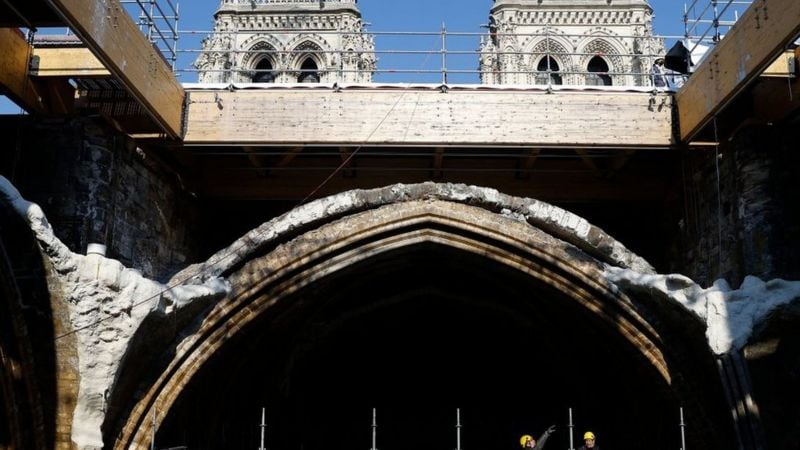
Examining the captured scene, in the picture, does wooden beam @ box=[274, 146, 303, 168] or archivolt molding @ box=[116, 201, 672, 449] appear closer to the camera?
archivolt molding @ box=[116, 201, 672, 449]

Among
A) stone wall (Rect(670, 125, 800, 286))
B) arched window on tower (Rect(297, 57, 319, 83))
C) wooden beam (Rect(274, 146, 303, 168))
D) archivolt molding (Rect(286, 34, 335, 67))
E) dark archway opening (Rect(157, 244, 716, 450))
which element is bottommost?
dark archway opening (Rect(157, 244, 716, 450))

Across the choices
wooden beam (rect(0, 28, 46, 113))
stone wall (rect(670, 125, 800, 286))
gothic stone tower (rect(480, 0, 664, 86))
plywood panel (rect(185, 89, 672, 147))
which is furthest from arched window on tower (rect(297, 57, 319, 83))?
stone wall (rect(670, 125, 800, 286))

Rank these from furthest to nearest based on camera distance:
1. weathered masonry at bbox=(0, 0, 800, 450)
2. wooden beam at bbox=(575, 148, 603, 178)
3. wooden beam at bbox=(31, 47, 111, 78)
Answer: wooden beam at bbox=(575, 148, 603, 178) < wooden beam at bbox=(31, 47, 111, 78) < weathered masonry at bbox=(0, 0, 800, 450)

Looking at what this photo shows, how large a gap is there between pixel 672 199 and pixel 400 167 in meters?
3.26

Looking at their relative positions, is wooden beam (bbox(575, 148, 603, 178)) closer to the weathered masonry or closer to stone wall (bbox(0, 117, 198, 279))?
the weathered masonry

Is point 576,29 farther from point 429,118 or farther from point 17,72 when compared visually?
point 17,72

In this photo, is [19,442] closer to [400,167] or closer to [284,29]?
[400,167]

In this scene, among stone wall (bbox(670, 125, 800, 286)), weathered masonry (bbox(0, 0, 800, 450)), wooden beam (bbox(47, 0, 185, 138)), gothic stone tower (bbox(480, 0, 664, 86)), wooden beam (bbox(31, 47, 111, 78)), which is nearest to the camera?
wooden beam (bbox(47, 0, 185, 138))

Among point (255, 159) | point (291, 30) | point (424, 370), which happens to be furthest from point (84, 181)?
point (291, 30)

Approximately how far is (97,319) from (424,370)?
715 centimetres

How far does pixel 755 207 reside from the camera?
809cm

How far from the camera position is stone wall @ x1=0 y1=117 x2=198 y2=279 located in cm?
805

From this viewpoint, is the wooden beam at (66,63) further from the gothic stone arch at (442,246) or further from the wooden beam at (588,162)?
the wooden beam at (588,162)

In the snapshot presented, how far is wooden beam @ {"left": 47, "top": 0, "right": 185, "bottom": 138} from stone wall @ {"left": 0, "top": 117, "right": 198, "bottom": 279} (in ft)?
1.70
